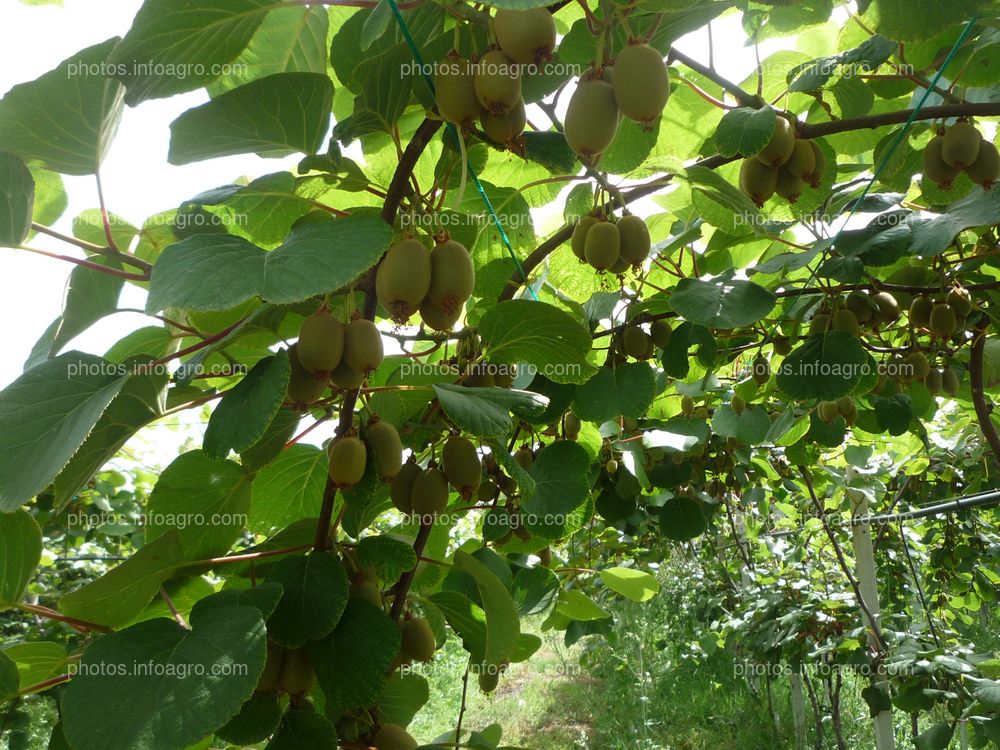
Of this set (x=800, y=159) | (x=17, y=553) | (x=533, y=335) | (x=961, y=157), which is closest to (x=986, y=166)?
(x=961, y=157)

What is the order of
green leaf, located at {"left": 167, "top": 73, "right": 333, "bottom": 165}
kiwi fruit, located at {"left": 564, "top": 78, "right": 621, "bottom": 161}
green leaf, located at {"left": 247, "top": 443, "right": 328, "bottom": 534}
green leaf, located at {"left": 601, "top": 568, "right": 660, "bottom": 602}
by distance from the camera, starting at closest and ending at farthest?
kiwi fruit, located at {"left": 564, "top": 78, "right": 621, "bottom": 161} < green leaf, located at {"left": 167, "top": 73, "right": 333, "bottom": 165} < green leaf, located at {"left": 247, "top": 443, "right": 328, "bottom": 534} < green leaf, located at {"left": 601, "top": 568, "right": 660, "bottom": 602}

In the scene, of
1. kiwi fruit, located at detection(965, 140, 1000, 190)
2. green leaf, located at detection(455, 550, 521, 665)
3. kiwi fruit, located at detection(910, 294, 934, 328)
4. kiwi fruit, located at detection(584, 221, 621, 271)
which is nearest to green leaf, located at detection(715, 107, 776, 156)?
kiwi fruit, located at detection(584, 221, 621, 271)

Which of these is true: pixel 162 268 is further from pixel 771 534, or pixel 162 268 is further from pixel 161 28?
pixel 771 534

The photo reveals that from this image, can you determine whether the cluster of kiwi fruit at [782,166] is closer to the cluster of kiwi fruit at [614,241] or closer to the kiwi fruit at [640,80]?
the cluster of kiwi fruit at [614,241]

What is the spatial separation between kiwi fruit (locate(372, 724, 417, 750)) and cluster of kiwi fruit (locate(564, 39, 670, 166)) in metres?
0.71

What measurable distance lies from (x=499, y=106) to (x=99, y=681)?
639 millimetres

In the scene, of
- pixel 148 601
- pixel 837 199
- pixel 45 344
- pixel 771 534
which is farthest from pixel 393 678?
pixel 771 534

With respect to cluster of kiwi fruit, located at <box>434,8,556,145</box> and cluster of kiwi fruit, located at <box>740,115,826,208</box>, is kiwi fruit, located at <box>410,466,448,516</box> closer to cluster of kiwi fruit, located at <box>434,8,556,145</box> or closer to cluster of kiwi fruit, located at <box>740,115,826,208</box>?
cluster of kiwi fruit, located at <box>434,8,556,145</box>

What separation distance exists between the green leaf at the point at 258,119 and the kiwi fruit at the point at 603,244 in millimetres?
321

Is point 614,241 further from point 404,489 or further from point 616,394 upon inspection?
point 616,394

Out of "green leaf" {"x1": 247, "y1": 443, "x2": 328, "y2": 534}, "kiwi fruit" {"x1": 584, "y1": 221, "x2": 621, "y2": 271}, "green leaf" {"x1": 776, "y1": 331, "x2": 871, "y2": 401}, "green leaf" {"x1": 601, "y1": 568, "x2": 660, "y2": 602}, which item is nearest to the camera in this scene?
"kiwi fruit" {"x1": 584, "y1": 221, "x2": 621, "y2": 271}

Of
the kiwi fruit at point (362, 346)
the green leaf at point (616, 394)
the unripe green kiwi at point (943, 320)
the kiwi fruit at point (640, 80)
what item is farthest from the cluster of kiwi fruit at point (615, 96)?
the unripe green kiwi at point (943, 320)

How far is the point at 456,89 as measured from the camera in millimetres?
654

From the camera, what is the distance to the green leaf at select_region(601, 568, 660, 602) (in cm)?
164
